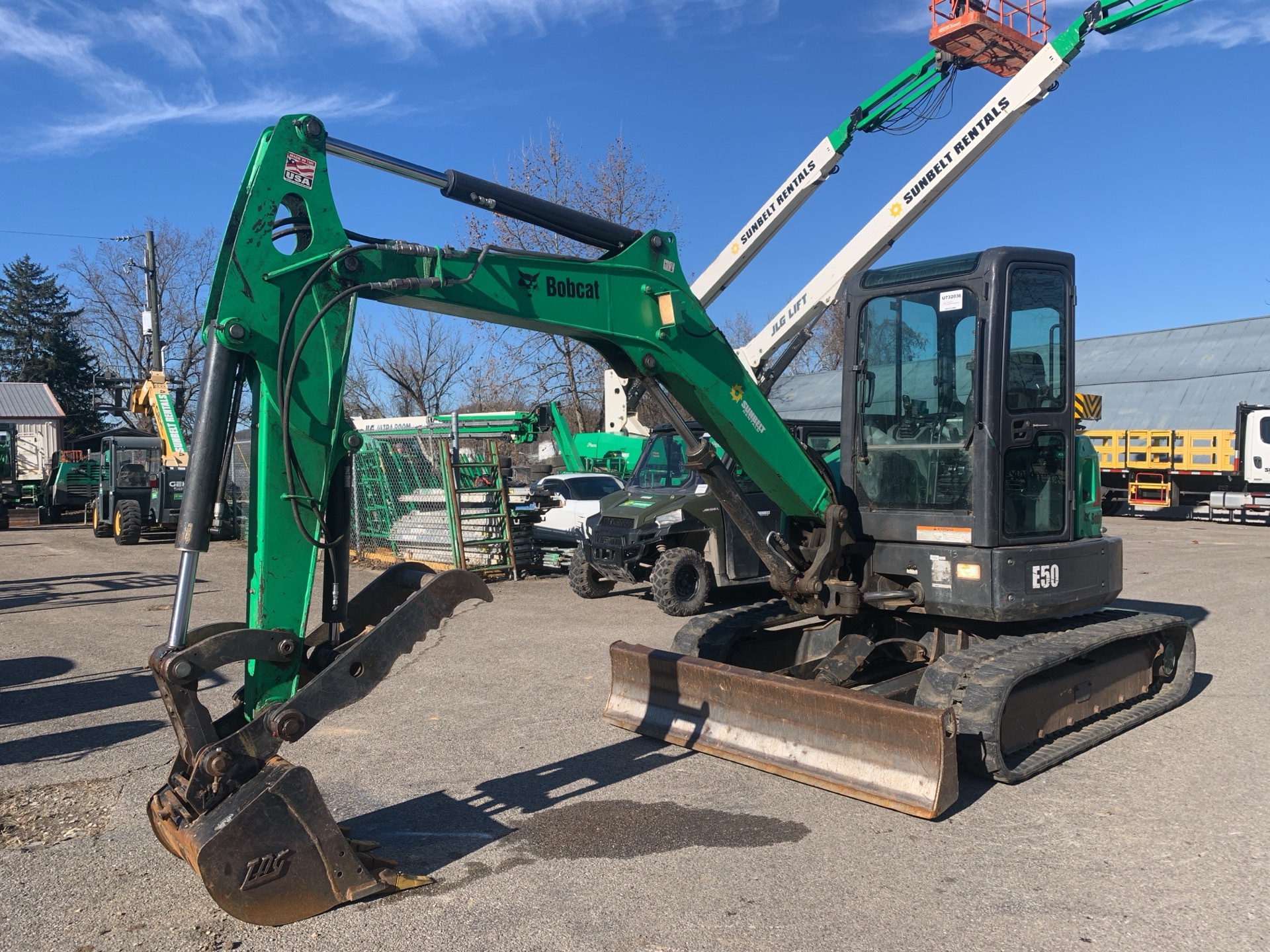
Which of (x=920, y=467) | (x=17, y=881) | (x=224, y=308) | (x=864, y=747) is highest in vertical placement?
(x=224, y=308)

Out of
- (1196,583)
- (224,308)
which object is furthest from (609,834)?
(1196,583)

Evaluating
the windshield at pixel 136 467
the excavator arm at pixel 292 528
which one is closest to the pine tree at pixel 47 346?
the windshield at pixel 136 467

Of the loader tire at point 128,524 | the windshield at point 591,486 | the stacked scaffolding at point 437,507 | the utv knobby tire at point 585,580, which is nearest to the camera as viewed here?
the utv knobby tire at point 585,580

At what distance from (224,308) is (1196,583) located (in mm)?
13859

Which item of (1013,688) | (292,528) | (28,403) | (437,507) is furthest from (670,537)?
(28,403)

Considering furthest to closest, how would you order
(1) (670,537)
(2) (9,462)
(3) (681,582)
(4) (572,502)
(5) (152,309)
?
(2) (9,462)
(5) (152,309)
(4) (572,502)
(1) (670,537)
(3) (681,582)

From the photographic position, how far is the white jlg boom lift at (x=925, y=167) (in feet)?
51.6

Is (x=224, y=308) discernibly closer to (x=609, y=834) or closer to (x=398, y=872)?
(x=398, y=872)

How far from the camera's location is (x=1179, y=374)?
33.6 meters

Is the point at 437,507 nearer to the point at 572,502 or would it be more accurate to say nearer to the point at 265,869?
the point at 572,502

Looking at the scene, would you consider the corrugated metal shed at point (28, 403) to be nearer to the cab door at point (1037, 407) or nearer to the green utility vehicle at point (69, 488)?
the green utility vehicle at point (69, 488)

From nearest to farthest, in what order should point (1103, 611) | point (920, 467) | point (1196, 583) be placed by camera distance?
point (920, 467) < point (1103, 611) < point (1196, 583)

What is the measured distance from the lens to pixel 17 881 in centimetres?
451

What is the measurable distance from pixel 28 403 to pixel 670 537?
1823 inches
